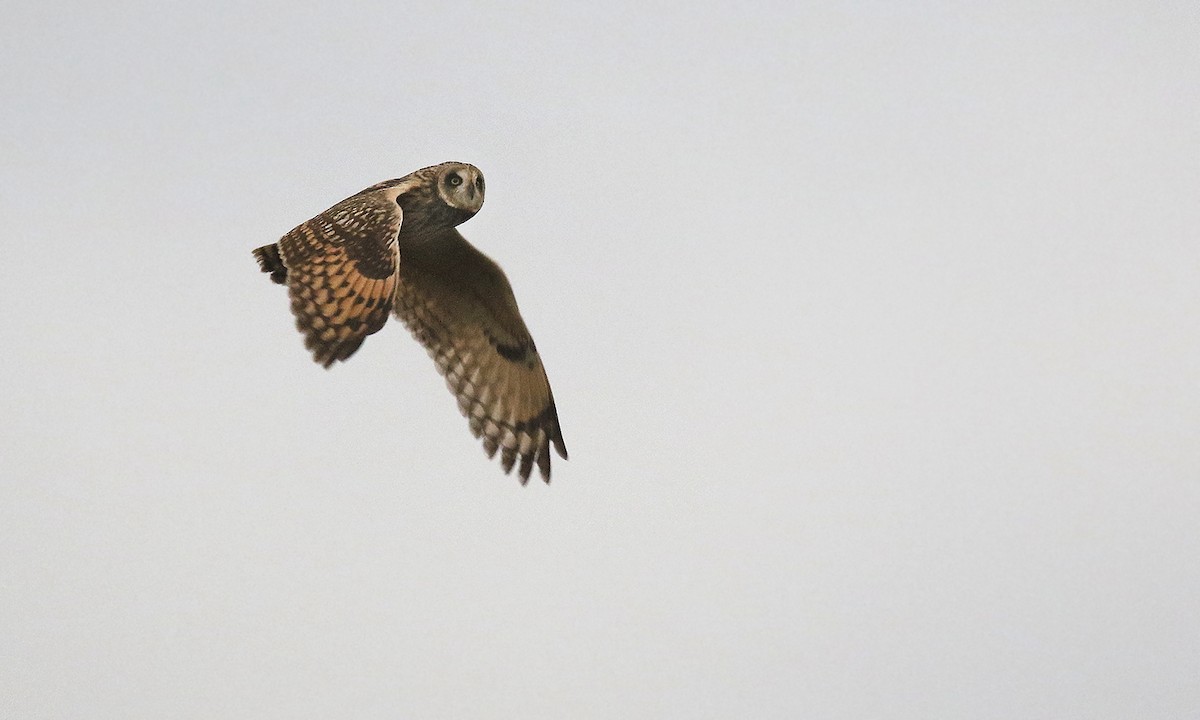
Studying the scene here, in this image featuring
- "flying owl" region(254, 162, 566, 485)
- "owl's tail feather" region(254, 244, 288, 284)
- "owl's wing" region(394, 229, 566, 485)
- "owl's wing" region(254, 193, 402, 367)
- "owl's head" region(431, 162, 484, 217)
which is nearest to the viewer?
"owl's wing" region(254, 193, 402, 367)

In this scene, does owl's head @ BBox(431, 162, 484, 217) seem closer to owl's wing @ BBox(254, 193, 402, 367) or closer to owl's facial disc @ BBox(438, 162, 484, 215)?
owl's facial disc @ BBox(438, 162, 484, 215)

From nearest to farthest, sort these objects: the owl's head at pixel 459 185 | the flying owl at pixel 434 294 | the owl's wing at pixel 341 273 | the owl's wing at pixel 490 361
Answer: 1. the owl's wing at pixel 341 273
2. the flying owl at pixel 434 294
3. the owl's head at pixel 459 185
4. the owl's wing at pixel 490 361

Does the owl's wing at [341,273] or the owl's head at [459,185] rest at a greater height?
the owl's head at [459,185]

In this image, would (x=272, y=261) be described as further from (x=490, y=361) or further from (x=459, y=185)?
(x=490, y=361)

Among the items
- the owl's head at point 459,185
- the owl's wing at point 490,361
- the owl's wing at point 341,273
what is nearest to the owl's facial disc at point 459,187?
the owl's head at point 459,185

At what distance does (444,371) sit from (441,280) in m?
0.69

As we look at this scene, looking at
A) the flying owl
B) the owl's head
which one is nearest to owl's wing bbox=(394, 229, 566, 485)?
the flying owl

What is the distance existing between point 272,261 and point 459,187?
4.30ft

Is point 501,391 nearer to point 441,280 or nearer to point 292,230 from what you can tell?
point 441,280

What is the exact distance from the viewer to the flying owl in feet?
29.8

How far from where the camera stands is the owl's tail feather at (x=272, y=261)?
9.83 meters

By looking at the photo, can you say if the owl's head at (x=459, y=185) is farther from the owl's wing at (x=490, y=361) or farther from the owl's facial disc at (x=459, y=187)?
the owl's wing at (x=490, y=361)

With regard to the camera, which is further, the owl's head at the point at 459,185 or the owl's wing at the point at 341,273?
the owl's head at the point at 459,185

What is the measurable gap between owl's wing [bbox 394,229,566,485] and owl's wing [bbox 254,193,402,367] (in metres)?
1.66
